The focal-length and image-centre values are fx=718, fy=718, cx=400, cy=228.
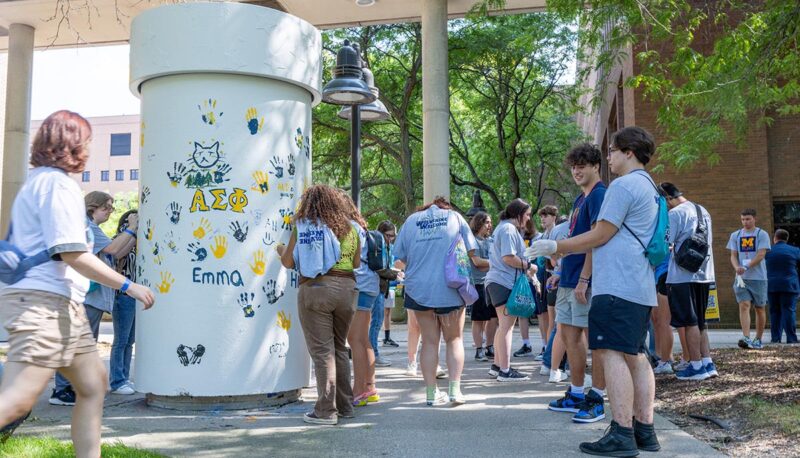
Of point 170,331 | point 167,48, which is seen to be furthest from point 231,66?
point 170,331

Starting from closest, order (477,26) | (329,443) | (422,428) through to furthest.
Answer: (329,443) → (422,428) → (477,26)

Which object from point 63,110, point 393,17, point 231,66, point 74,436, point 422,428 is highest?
point 393,17

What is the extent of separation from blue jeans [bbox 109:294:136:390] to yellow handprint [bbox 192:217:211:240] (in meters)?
1.64

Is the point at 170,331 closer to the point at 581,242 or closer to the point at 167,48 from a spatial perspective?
the point at 167,48

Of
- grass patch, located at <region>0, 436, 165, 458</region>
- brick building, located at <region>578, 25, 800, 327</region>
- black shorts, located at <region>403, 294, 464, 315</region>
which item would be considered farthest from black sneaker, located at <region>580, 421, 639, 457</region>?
brick building, located at <region>578, 25, 800, 327</region>

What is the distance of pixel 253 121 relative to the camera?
6355mm

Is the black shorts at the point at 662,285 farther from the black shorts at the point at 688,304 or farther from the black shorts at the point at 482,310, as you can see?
the black shorts at the point at 482,310

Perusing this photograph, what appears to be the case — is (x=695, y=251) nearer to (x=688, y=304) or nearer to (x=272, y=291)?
(x=688, y=304)

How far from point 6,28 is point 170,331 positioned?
16.9 m

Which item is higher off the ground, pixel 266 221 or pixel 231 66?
pixel 231 66

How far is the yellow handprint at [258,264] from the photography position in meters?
6.28

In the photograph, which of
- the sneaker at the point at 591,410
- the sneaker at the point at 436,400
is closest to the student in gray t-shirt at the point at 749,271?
the sneaker at the point at 591,410

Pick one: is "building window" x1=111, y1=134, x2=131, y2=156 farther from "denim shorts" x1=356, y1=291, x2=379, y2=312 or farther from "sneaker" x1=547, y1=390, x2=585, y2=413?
Answer: "sneaker" x1=547, y1=390, x2=585, y2=413

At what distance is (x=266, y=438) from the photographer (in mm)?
5180
